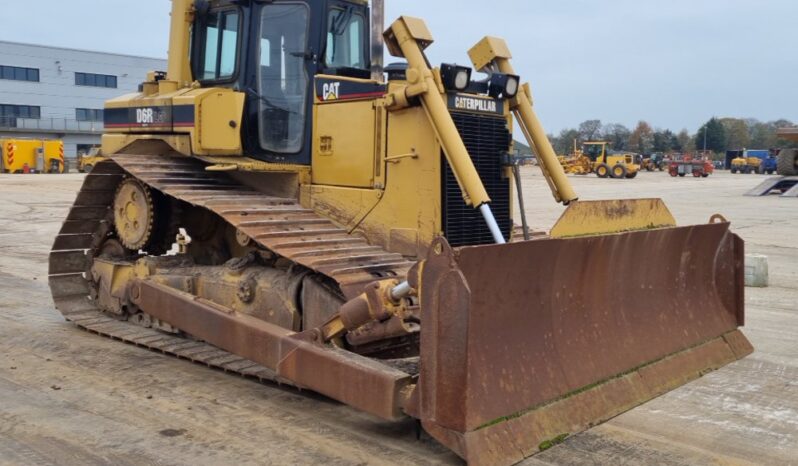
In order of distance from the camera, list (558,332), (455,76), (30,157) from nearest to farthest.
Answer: (558,332), (455,76), (30,157)

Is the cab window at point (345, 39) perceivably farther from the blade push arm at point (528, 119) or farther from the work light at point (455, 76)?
the work light at point (455, 76)

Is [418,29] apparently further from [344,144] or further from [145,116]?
[145,116]

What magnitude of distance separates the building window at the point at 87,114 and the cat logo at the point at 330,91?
6517cm

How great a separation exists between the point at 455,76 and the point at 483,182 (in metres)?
0.91

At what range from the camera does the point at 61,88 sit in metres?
64.0

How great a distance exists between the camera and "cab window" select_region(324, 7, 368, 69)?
257 inches

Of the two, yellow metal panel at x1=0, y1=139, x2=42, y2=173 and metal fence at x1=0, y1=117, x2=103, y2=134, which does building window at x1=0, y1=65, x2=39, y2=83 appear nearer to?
metal fence at x1=0, y1=117, x2=103, y2=134

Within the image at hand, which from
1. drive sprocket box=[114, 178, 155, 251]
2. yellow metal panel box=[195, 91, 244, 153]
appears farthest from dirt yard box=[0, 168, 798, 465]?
yellow metal panel box=[195, 91, 244, 153]

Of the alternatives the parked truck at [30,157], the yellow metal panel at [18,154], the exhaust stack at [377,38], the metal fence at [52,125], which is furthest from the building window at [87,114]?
the exhaust stack at [377,38]

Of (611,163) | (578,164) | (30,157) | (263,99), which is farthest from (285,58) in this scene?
(578,164)

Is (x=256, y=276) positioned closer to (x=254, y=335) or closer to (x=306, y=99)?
(x=254, y=335)

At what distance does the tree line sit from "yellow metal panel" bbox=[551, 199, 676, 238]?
298 feet

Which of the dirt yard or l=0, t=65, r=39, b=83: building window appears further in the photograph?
l=0, t=65, r=39, b=83: building window

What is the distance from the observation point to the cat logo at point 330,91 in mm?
6156
